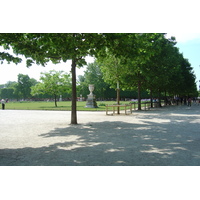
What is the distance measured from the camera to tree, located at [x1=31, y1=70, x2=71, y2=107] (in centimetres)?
4056

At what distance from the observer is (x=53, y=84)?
40.8 meters

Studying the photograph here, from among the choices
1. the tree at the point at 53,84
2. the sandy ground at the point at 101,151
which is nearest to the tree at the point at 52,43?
the sandy ground at the point at 101,151

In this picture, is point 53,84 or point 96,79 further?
point 96,79

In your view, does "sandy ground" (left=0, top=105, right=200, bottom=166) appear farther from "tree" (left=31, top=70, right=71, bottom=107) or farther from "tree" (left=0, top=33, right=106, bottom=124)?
"tree" (left=31, top=70, right=71, bottom=107)

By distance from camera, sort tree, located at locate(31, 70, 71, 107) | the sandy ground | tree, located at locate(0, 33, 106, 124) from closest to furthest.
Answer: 1. the sandy ground
2. tree, located at locate(0, 33, 106, 124)
3. tree, located at locate(31, 70, 71, 107)

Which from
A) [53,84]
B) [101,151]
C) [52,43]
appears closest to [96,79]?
[53,84]

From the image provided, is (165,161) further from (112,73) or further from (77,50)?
(112,73)

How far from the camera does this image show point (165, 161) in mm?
5230

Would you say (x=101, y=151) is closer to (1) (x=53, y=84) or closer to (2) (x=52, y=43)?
(2) (x=52, y=43)

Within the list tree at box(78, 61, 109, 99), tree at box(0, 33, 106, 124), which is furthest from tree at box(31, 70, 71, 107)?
tree at box(78, 61, 109, 99)

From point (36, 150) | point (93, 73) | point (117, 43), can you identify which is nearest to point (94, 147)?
point (36, 150)

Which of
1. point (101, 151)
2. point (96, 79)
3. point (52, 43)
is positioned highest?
point (96, 79)

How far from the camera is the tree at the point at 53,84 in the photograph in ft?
133

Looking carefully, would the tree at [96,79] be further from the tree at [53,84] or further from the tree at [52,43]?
the tree at [52,43]
